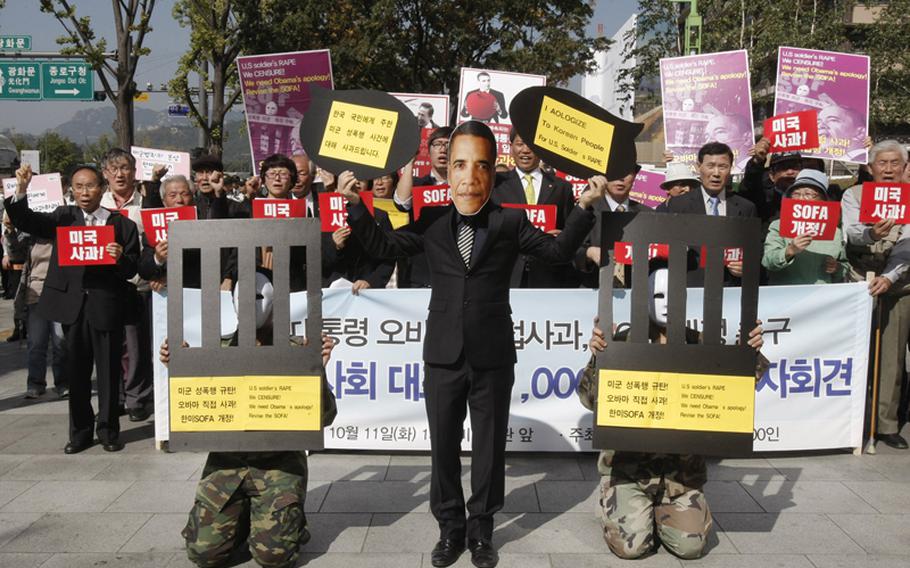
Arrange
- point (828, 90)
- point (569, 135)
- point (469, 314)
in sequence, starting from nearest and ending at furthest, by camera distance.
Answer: point (569, 135)
point (469, 314)
point (828, 90)

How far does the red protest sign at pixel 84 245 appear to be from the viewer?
5.77 meters

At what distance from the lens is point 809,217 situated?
5.51 m

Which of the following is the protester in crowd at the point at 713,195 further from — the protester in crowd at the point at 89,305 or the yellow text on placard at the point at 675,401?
the protester in crowd at the point at 89,305

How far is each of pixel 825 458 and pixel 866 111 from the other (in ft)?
11.1

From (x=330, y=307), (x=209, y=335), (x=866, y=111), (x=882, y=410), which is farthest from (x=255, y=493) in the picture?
(x=866, y=111)

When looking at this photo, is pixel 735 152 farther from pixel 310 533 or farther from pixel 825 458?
pixel 310 533

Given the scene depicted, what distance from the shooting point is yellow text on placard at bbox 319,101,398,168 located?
4.00 metres

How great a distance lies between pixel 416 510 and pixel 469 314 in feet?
4.73

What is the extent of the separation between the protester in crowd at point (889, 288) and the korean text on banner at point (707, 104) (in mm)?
1562

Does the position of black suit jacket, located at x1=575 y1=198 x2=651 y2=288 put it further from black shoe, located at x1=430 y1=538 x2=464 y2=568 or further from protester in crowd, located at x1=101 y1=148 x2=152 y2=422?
protester in crowd, located at x1=101 y1=148 x2=152 y2=422

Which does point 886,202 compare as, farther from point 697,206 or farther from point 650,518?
point 650,518

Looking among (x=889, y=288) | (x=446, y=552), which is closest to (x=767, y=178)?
(x=889, y=288)


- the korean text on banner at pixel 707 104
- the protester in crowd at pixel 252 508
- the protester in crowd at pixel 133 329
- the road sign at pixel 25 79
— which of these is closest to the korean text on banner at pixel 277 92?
the protester in crowd at pixel 133 329

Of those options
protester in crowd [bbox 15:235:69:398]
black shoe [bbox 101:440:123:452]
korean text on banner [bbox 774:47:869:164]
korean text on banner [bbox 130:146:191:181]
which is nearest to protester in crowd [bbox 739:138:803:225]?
korean text on banner [bbox 774:47:869:164]
